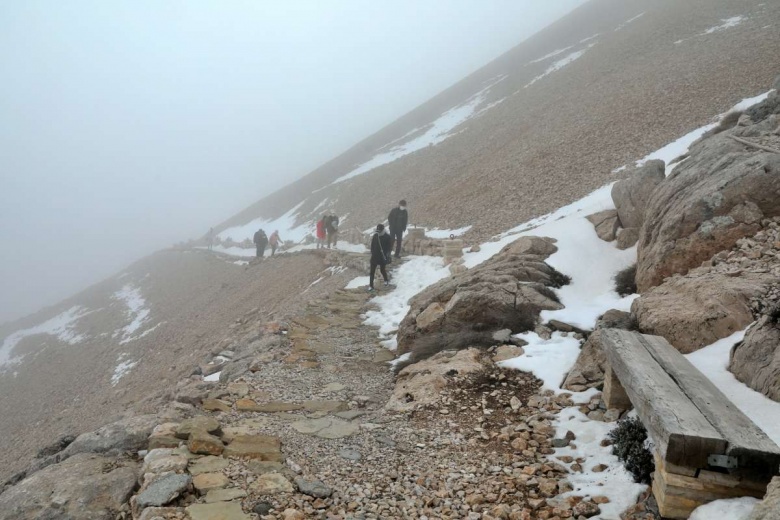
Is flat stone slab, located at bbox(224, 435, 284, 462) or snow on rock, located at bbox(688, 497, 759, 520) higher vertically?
flat stone slab, located at bbox(224, 435, 284, 462)

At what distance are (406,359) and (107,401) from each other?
14171mm

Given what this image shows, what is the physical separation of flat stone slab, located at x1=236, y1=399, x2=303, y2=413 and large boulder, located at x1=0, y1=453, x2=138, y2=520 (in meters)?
2.12

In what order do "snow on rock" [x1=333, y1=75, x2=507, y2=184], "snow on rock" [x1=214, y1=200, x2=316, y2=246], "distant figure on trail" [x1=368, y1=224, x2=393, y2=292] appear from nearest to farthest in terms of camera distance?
"distant figure on trail" [x1=368, y1=224, x2=393, y2=292], "snow on rock" [x1=214, y1=200, x2=316, y2=246], "snow on rock" [x1=333, y1=75, x2=507, y2=184]

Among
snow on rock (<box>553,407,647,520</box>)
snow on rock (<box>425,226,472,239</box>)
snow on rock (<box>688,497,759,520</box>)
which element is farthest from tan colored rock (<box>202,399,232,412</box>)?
snow on rock (<box>425,226,472,239</box>)

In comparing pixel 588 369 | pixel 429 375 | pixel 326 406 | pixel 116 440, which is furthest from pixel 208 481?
pixel 588 369

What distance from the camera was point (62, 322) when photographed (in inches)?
1709

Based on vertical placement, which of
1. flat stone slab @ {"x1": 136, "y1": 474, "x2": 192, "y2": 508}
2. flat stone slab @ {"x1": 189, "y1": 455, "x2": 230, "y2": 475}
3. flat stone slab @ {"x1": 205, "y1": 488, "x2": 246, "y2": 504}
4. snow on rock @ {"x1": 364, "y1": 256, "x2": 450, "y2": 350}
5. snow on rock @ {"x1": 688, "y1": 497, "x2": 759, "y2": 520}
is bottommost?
snow on rock @ {"x1": 364, "y1": 256, "x2": 450, "y2": 350}

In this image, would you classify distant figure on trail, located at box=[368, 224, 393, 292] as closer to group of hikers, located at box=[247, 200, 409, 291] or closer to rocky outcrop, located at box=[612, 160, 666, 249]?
group of hikers, located at box=[247, 200, 409, 291]

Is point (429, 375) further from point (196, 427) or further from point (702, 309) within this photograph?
point (702, 309)

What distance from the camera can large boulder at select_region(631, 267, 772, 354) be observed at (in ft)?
16.8

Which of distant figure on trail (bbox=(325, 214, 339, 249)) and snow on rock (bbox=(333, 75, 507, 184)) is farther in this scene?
snow on rock (bbox=(333, 75, 507, 184))

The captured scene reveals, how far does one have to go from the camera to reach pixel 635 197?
9.72 metres

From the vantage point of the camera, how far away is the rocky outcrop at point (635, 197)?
9.51 meters

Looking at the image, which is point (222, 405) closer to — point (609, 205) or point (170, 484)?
point (170, 484)
